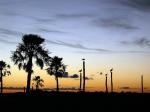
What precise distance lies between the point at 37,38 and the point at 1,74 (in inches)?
894

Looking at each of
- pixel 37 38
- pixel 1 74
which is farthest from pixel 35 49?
pixel 1 74
